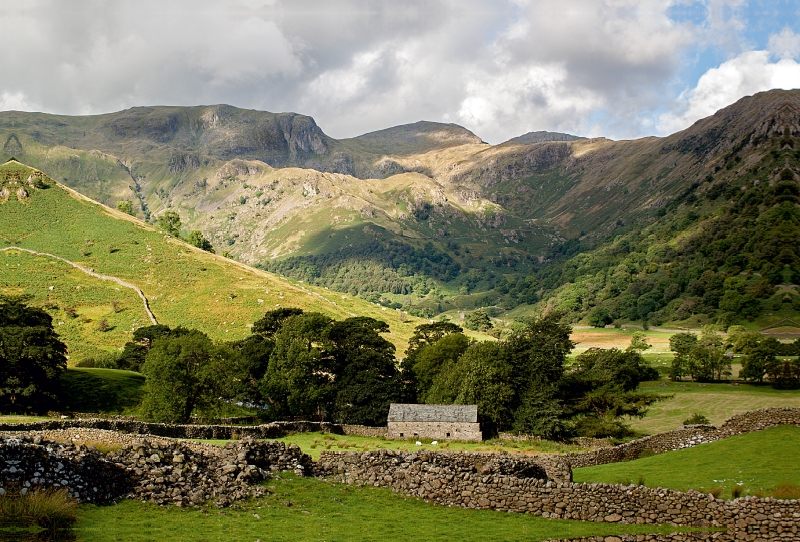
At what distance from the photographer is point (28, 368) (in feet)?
166

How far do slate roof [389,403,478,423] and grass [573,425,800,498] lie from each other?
68.4 ft

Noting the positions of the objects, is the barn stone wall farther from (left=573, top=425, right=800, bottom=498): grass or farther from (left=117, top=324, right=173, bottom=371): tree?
(left=117, top=324, right=173, bottom=371): tree

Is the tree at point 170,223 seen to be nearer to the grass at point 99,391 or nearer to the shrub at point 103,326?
the shrub at point 103,326

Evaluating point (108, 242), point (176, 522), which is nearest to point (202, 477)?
point (176, 522)

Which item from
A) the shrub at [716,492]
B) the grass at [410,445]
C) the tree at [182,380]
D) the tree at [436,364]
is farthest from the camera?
the tree at [436,364]

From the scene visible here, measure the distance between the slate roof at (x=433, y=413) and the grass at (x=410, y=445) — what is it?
8.00ft

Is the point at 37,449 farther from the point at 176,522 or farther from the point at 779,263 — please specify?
the point at 779,263

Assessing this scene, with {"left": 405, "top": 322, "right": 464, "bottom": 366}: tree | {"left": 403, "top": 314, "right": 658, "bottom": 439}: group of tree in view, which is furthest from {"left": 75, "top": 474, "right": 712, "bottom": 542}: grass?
{"left": 405, "top": 322, "right": 464, "bottom": 366}: tree

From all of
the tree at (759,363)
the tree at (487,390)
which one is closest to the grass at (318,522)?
the tree at (487,390)

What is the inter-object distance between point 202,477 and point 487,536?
914 centimetres

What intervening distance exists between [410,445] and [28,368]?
3299 centimetres

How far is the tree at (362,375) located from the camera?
56750 millimetres

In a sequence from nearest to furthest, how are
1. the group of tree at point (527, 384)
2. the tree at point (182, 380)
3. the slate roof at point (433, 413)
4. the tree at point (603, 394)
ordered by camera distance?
the tree at point (182, 380) < the slate roof at point (433, 413) < the group of tree at point (527, 384) < the tree at point (603, 394)

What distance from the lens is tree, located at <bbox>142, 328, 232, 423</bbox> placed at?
48.8 metres
